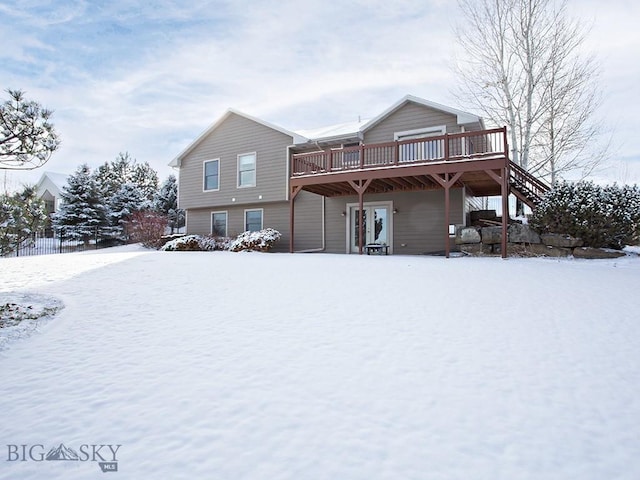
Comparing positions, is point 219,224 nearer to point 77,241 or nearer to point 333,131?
point 333,131

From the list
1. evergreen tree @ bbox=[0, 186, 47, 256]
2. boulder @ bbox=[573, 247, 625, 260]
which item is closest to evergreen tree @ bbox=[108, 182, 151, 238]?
evergreen tree @ bbox=[0, 186, 47, 256]

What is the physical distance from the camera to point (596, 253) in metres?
9.63

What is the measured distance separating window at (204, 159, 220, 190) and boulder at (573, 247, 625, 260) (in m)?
14.4

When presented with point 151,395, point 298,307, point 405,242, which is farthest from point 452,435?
point 405,242

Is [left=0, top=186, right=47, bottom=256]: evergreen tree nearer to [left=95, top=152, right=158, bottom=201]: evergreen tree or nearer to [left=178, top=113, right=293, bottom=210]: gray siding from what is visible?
[left=178, top=113, right=293, bottom=210]: gray siding

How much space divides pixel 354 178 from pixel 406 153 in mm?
2182

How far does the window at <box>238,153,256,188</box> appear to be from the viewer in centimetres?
1666

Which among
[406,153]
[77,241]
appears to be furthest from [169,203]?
[406,153]

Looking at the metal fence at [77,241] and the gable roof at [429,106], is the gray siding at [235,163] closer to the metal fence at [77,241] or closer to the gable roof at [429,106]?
the gable roof at [429,106]

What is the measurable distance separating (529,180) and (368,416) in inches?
481

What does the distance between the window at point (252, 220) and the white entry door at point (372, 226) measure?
447 centimetres

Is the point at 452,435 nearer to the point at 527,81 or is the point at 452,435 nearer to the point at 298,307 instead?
the point at 298,307

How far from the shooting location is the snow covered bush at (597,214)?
31.2 ft

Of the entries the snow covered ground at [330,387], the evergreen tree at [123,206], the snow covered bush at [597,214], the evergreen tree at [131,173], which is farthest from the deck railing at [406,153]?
the evergreen tree at [131,173]
